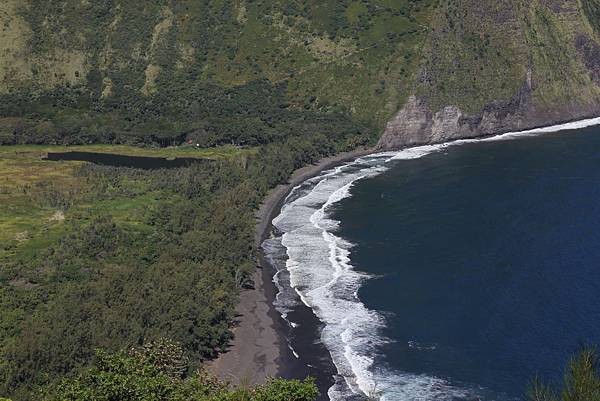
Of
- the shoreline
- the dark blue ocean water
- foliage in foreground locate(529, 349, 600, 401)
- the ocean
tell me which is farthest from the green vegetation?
foliage in foreground locate(529, 349, 600, 401)

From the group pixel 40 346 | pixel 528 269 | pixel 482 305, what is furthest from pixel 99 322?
pixel 528 269

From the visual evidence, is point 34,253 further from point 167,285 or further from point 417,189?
point 417,189

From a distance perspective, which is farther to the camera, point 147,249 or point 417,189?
point 417,189

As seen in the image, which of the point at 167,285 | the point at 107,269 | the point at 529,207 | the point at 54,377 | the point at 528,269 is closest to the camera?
the point at 54,377

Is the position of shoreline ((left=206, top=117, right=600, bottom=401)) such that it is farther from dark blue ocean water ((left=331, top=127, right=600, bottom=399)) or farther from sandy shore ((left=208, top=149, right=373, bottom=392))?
dark blue ocean water ((left=331, top=127, right=600, bottom=399))

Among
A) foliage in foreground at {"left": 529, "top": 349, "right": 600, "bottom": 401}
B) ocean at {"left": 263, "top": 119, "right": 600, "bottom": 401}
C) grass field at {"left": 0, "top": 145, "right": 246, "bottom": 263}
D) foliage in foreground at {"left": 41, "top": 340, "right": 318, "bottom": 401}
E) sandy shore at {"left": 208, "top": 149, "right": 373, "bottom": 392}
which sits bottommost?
sandy shore at {"left": 208, "top": 149, "right": 373, "bottom": 392}

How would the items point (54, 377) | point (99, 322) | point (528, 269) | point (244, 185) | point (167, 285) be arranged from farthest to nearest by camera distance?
point (244, 185)
point (528, 269)
point (167, 285)
point (99, 322)
point (54, 377)
